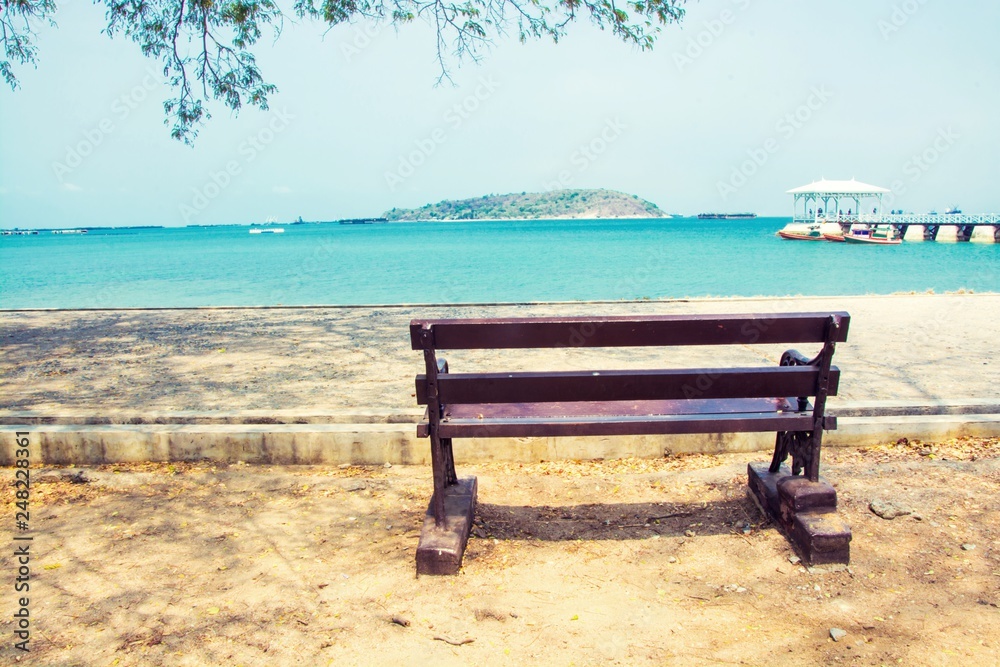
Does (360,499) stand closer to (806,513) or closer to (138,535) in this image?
(138,535)

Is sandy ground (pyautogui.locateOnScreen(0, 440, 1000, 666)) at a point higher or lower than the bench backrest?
lower

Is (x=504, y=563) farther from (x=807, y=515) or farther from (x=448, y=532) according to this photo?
(x=807, y=515)

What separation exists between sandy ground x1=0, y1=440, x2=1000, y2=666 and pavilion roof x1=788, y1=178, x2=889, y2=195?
241ft

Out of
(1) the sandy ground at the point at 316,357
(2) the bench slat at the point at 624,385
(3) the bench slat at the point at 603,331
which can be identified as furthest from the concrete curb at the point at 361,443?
(3) the bench slat at the point at 603,331

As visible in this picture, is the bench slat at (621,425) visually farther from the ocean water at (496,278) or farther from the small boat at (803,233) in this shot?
the small boat at (803,233)

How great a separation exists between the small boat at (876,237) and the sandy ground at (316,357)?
57.5 metres

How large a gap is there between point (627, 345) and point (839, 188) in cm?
7586

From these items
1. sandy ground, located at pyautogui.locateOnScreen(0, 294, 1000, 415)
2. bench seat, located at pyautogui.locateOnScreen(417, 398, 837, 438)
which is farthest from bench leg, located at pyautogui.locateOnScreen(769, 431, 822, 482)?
sandy ground, located at pyautogui.locateOnScreen(0, 294, 1000, 415)

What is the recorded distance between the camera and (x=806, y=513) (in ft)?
11.1

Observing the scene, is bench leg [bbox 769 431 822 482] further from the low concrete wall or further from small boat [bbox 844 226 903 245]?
small boat [bbox 844 226 903 245]

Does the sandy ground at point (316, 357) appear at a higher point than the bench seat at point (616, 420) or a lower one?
lower

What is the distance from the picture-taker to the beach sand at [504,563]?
8.79 feet

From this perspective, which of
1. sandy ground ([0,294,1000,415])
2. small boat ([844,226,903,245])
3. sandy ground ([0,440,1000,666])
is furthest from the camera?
small boat ([844,226,903,245])

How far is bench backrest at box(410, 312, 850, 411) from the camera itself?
9.93ft
